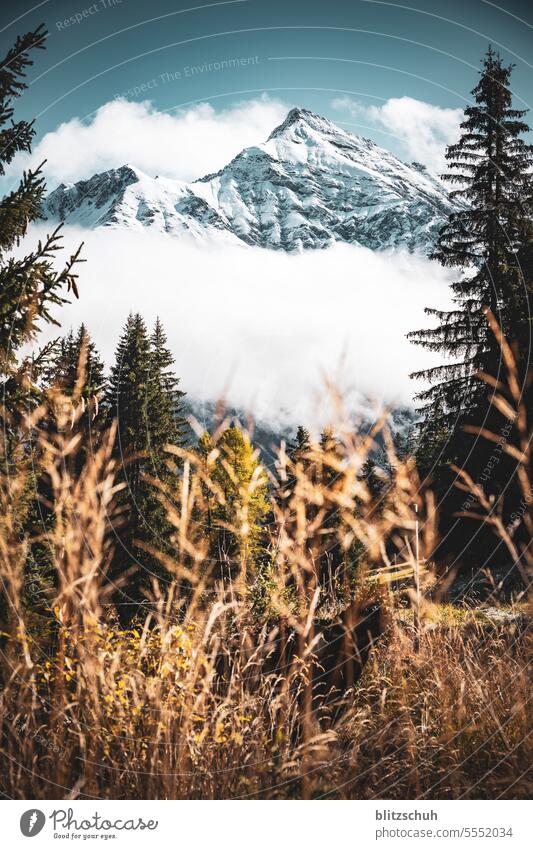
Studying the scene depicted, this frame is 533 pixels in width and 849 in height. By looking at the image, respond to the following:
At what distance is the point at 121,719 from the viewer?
Answer: 1.73 meters

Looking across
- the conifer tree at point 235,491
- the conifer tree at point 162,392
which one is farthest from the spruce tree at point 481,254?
A: the conifer tree at point 162,392

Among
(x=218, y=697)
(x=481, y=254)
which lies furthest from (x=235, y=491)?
(x=481, y=254)

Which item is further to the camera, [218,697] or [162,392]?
[162,392]

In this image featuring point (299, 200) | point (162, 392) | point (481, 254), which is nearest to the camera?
point (162, 392)

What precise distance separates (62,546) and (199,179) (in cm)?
225

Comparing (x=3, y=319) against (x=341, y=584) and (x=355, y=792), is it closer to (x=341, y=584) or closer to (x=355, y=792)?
(x=341, y=584)

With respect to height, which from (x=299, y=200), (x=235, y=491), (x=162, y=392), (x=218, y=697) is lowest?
(x=218, y=697)

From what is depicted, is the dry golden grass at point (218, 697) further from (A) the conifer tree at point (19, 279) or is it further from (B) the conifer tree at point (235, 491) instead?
(A) the conifer tree at point (19, 279)

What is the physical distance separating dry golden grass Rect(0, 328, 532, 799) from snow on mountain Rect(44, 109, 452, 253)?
54.2 inches

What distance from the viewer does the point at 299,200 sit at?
333cm

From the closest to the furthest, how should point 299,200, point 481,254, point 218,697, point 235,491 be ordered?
point 218,697 < point 235,491 < point 299,200 < point 481,254

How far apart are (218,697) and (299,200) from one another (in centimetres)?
328

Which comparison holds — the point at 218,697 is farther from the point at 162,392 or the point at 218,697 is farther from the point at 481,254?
the point at 481,254

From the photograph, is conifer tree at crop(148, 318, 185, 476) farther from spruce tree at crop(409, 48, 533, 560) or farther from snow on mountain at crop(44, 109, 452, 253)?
spruce tree at crop(409, 48, 533, 560)
